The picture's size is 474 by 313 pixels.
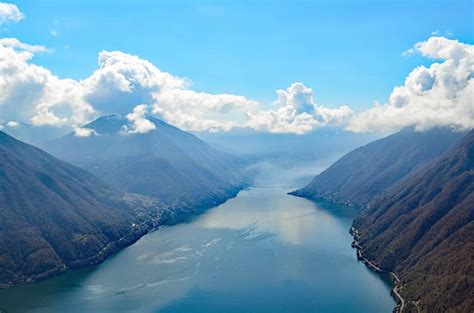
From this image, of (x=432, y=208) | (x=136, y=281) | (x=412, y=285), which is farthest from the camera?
(x=432, y=208)

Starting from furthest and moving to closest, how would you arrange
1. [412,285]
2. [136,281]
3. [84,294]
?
[136,281] < [84,294] < [412,285]

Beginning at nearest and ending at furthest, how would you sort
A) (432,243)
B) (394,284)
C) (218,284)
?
(394,284) < (218,284) < (432,243)

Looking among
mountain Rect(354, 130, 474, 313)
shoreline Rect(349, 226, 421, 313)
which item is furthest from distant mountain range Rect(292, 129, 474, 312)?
shoreline Rect(349, 226, 421, 313)

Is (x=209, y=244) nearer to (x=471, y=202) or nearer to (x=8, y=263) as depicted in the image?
(x=8, y=263)

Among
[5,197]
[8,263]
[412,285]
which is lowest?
[412,285]

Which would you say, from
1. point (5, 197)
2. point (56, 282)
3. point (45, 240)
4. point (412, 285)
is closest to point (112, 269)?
point (56, 282)

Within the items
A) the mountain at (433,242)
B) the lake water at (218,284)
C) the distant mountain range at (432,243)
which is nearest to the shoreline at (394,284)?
the distant mountain range at (432,243)

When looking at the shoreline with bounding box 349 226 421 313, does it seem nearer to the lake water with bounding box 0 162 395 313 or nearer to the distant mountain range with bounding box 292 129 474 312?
the distant mountain range with bounding box 292 129 474 312

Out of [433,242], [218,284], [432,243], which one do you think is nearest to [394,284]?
[432,243]

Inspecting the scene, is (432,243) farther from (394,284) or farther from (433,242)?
(394,284)
